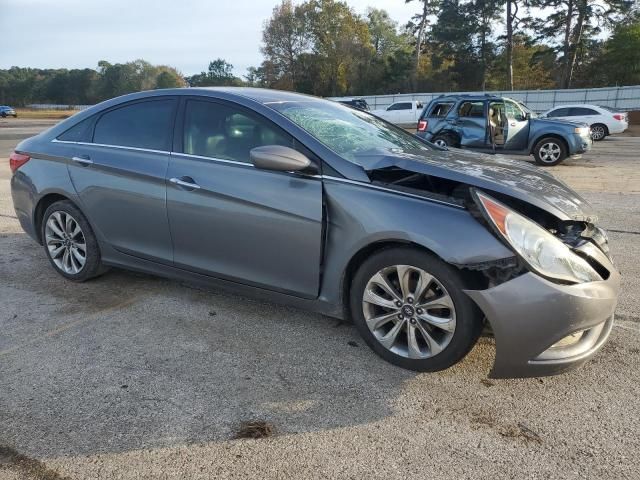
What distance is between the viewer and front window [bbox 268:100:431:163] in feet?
10.9

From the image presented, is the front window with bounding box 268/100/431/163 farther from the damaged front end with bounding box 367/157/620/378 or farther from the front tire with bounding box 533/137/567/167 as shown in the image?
the front tire with bounding box 533/137/567/167

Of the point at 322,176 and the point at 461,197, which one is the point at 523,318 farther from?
the point at 322,176

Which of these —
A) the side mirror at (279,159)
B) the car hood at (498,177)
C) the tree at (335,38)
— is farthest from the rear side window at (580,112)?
the tree at (335,38)

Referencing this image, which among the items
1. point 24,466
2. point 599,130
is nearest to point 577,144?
point 599,130

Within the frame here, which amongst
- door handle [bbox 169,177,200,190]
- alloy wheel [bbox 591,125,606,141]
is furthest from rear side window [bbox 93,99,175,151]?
alloy wheel [bbox 591,125,606,141]

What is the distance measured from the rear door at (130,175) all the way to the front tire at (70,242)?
18 cm

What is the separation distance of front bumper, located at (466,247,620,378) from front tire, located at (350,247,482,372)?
0.14m

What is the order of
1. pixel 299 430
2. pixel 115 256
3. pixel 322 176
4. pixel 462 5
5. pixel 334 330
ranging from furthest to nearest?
pixel 462 5
pixel 115 256
pixel 334 330
pixel 322 176
pixel 299 430

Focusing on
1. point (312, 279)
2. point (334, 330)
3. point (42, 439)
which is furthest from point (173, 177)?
point (42, 439)

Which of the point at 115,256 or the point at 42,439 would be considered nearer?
the point at 42,439

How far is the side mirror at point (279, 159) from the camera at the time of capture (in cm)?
303

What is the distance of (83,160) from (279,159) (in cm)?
199

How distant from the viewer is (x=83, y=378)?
293cm

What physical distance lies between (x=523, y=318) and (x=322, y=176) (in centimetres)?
136
